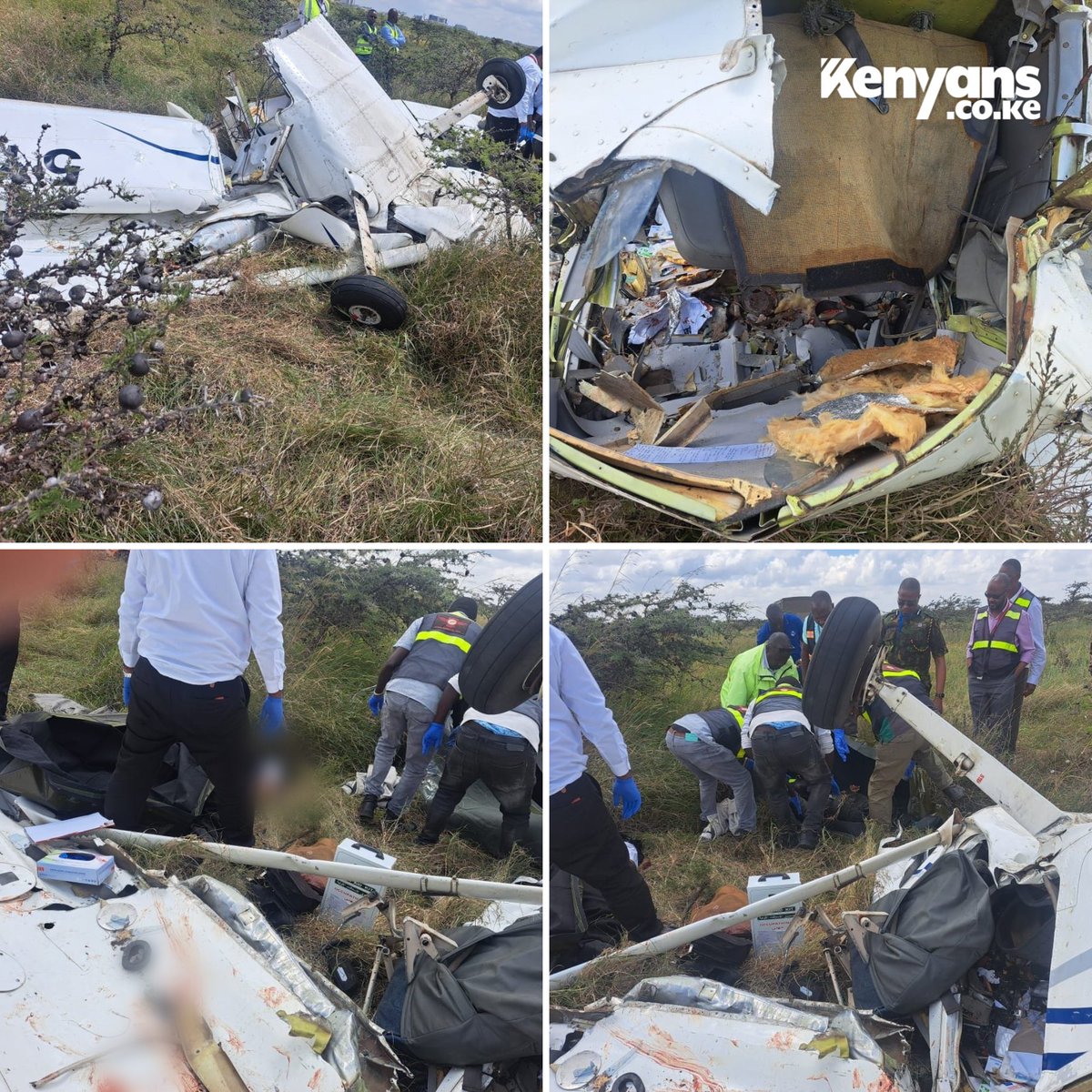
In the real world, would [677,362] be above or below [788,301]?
below

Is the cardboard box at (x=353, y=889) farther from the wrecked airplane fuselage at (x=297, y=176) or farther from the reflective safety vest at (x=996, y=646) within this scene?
the wrecked airplane fuselage at (x=297, y=176)

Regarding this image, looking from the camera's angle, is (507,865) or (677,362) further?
(677,362)

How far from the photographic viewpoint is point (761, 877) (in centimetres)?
263

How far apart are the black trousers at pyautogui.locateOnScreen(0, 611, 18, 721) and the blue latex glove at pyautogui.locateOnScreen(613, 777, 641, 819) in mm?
1739

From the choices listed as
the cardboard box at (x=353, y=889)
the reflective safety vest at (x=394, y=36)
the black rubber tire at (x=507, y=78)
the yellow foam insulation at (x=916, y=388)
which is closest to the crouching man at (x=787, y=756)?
the cardboard box at (x=353, y=889)

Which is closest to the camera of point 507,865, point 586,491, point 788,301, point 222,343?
point 507,865

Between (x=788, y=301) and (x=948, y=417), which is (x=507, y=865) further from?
(x=788, y=301)

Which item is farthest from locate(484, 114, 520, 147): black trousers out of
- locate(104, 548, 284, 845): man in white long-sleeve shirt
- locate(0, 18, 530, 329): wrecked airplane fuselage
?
locate(104, 548, 284, 845): man in white long-sleeve shirt

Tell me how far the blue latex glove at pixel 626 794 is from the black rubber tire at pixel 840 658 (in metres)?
0.54

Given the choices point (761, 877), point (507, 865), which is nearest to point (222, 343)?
point (507, 865)

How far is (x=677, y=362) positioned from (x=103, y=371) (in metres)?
2.95

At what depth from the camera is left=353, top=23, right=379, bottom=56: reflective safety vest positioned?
751 cm

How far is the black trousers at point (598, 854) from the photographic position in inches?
98.8

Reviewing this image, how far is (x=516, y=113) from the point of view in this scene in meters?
7.17
